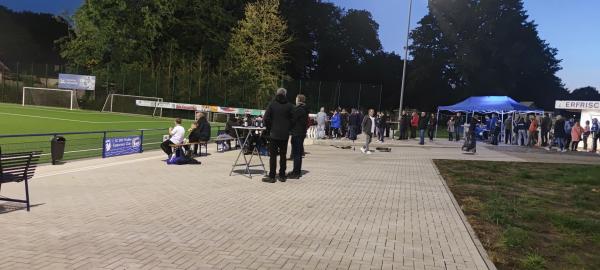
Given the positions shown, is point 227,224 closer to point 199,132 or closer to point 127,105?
point 199,132

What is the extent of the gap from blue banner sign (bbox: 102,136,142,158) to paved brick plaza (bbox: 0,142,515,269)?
3206 millimetres

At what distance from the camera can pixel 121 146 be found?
16.6 meters

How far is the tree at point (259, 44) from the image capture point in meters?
52.3

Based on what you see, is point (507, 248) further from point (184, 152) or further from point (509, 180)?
point (184, 152)

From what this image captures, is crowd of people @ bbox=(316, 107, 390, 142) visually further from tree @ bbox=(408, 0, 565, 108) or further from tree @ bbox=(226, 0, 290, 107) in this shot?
tree @ bbox=(408, 0, 565, 108)

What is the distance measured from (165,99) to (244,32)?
1000cm

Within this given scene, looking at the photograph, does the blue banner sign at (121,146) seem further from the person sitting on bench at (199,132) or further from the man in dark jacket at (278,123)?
the man in dark jacket at (278,123)

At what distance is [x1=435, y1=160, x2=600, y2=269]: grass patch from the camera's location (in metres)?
6.39

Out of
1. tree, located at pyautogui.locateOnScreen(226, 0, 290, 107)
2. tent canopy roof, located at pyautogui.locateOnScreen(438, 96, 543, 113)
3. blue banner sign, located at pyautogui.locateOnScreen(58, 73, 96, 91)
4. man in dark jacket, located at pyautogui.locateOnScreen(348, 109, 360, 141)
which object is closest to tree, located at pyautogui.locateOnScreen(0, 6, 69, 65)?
blue banner sign, located at pyautogui.locateOnScreen(58, 73, 96, 91)

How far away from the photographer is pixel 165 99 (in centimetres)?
5175

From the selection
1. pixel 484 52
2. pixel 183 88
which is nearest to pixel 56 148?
pixel 183 88

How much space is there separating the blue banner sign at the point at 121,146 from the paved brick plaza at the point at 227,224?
321cm

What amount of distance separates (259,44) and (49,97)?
21445mm

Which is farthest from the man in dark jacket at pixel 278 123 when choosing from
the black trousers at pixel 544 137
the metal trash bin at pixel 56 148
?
the black trousers at pixel 544 137
